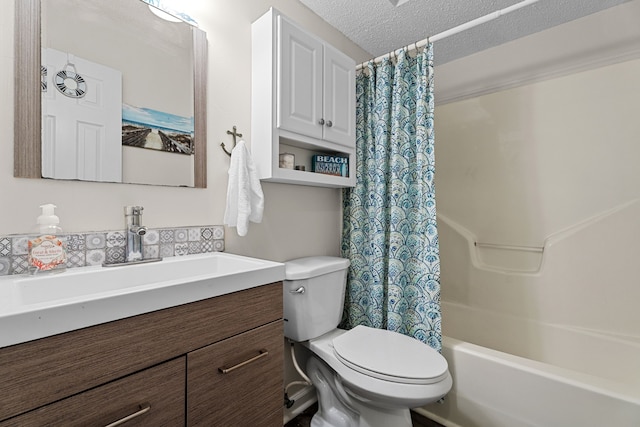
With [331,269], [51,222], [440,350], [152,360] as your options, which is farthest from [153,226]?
[440,350]

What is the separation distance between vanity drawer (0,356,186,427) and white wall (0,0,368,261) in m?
0.57

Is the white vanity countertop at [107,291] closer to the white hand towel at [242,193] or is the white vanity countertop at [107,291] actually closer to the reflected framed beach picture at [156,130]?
the white hand towel at [242,193]

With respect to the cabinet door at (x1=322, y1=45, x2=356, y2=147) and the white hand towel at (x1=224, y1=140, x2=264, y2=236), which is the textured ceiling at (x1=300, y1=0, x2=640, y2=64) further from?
the white hand towel at (x1=224, y1=140, x2=264, y2=236)

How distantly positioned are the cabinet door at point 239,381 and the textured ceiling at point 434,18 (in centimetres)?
175

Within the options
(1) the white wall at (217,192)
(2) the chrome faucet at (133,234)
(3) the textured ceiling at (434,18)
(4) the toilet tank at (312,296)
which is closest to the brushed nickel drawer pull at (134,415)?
Answer: (2) the chrome faucet at (133,234)

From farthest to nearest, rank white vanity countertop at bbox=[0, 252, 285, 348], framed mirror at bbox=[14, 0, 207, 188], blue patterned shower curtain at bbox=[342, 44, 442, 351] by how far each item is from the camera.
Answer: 1. blue patterned shower curtain at bbox=[342, 44, 442, 351]
2. framed mirror at bbox=[14, 0, 207, 188]
3. white vanity countertop at bbox=[0, 252, 285, 348]

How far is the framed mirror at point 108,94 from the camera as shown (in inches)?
35.0

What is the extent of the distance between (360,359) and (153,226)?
971mm

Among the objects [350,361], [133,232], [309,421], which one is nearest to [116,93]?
[133,232]

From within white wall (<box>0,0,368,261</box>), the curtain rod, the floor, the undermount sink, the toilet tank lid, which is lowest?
the floor

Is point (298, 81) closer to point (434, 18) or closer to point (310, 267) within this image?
Answer: point (310, 267)

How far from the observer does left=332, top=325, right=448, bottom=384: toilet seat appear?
44.1 inches

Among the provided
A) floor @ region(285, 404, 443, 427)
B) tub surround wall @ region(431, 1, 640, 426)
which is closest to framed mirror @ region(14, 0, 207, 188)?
floor @ region(285, 404, 443, 427)

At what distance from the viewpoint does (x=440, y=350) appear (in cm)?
147
